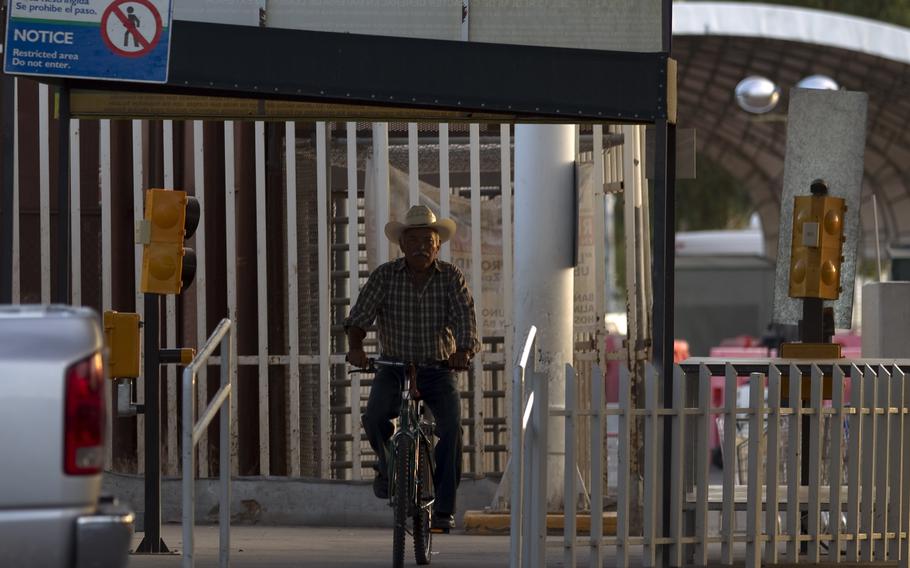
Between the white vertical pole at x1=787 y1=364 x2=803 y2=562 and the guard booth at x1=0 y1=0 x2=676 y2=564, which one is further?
the guard booth at x1=0 y1=0 x2=676 y2=564

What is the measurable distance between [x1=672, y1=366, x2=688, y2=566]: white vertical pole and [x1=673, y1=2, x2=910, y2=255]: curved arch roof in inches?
502

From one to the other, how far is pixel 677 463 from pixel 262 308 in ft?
15.8

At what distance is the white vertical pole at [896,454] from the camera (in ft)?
31.5

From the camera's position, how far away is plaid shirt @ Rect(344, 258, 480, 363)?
10062 millimetres

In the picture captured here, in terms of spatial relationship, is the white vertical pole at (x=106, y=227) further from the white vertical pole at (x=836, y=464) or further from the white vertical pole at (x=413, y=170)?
the white vertical pole at (x=836, y=464)

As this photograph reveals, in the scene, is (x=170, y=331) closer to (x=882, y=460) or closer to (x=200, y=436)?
(x=200, y=436)

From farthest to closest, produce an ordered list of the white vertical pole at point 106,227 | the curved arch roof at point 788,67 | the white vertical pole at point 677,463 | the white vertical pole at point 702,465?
the curved arch roof at point 788,67, the white vertical pole at point 106,227, the white vertical pole at point 702,465, the white vertical pole at point 677,463

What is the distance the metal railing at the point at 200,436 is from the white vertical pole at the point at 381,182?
3629 mm

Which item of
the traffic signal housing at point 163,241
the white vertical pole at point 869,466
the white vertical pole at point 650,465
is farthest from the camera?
the traffic signal housing at point 163,241

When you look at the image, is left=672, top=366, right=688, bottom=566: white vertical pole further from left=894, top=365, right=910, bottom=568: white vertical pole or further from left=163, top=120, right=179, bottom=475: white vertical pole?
left=163, top=120, right=179, bottom=475: white vertical pole

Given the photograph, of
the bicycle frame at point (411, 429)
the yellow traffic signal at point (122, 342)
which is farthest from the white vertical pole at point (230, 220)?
the bicycle frame at point (411, 429)

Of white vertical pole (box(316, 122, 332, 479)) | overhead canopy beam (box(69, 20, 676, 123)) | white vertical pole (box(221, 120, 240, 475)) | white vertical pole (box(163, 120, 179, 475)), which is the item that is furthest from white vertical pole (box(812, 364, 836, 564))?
white vertical pole (box(163, 120, 179, 475))

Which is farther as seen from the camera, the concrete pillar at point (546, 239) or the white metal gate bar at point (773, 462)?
the concrete pillar at point (546, 239)

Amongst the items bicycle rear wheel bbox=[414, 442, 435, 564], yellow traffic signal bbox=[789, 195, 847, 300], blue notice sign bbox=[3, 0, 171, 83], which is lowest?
bicycle rear wheel bbox=[414, 442, 435, 564]
